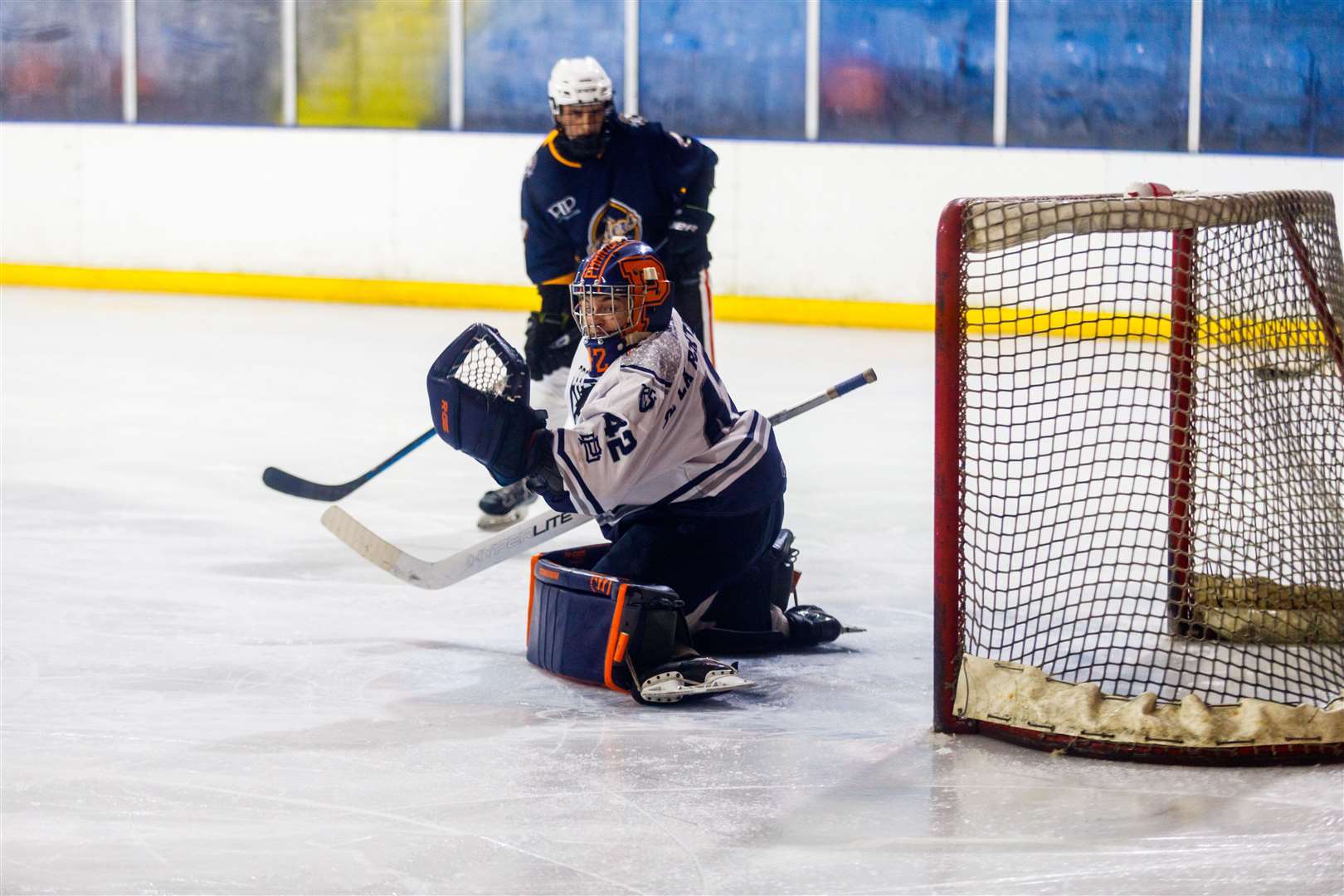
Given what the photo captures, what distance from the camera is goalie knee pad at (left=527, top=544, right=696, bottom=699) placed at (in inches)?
130

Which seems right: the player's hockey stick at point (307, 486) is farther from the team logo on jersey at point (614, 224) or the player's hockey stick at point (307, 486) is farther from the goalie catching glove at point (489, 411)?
the goalie catching glove at point (489, 411)

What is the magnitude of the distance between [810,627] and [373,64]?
25.5 feet

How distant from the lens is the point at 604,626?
3.32 m

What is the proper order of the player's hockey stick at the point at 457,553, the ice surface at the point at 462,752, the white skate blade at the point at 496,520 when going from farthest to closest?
the white skate blade at the point at 496,520 < the player's hockey stick at the point at 457,553 < the ice surface at the point at 462,752

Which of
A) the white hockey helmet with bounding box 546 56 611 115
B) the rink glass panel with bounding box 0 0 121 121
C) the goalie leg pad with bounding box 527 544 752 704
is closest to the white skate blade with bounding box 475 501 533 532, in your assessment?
the white hockey helmet with bounding box 546 56 611 115

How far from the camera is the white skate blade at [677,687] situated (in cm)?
326

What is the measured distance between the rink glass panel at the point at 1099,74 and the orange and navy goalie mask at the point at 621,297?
20.8 ft

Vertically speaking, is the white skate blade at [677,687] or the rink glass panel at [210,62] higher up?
the rink glass panel at [210,62]

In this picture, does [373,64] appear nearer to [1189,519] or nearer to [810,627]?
[810,627]

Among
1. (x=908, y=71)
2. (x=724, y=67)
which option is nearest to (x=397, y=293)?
(x=724, y=67)

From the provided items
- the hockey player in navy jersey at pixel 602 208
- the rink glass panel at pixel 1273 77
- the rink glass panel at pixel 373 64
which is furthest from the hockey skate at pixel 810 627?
the rink glass panel at pixel 373 64

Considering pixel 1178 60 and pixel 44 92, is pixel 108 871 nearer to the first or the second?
pixel 1178 60

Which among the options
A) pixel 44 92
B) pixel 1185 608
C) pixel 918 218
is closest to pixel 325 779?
pixel 1185 608

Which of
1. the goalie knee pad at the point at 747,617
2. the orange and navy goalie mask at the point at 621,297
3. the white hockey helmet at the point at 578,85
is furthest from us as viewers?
the white hockey helmet at the point at 578,85
